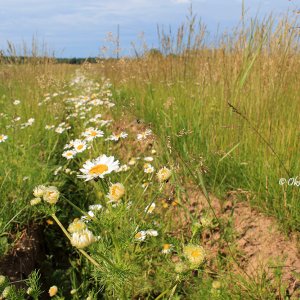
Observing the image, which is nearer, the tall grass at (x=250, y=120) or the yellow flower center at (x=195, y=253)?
the yellow flower center at (x=195, y=253)

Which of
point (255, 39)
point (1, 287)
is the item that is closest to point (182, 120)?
point (255, 39)

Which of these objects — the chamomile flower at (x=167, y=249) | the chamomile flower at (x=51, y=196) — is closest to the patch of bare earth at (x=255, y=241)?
the chamomile flower at (x=167, y=249)

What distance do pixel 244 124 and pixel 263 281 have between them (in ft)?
3.97

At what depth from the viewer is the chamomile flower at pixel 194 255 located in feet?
3.49

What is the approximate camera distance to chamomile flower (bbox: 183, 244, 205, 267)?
1.06 metres

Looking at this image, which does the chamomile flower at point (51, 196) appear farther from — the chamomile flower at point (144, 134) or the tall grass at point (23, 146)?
the chamomile flower at point (144, 134)

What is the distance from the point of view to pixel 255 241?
1.96 m

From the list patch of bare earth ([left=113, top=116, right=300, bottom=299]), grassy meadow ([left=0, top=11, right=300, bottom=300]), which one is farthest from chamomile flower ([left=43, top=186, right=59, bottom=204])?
patch of bare earth ([left=113, top=116, right=300, bottom=299])

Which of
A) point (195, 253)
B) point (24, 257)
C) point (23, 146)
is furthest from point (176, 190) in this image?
point (23, 146)

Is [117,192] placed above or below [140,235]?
above

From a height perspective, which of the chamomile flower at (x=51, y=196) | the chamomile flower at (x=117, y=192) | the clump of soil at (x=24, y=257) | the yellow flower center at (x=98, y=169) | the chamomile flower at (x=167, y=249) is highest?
the yellow flower center at (x=98, y=169)

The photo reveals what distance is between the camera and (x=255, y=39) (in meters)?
2.61

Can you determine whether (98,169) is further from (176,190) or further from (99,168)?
(176,190)

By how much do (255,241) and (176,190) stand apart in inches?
22.7
